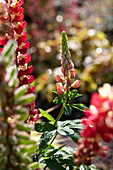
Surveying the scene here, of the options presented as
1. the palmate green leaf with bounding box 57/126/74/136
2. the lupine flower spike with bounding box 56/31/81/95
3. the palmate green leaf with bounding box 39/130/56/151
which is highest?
the lupine flower spike with bounding box 56/31/81/95

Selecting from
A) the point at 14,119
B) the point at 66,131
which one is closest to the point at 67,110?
the point at 66,131

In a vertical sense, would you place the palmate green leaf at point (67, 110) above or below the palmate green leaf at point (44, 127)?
above

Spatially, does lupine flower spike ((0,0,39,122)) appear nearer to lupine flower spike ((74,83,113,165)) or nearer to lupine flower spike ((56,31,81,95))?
lupine flower spike ((56,31,81,95))

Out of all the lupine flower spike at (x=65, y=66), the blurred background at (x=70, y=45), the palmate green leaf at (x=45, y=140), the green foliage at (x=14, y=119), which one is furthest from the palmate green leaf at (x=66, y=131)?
the blurred background at (x=70, y=45)

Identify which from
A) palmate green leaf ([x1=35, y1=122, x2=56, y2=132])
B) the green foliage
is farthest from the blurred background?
the green foliage

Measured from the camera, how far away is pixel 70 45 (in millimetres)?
4035

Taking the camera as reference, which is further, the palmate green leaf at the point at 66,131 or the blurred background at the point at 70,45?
the blurred background at the point at 70,45

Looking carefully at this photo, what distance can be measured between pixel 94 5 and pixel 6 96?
6437 millimetres

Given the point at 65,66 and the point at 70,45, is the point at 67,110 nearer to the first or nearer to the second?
the point at 65,66

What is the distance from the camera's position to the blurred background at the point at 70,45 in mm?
3529

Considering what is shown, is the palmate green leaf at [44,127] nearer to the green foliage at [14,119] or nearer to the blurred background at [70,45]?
the green foliage at [14,119]

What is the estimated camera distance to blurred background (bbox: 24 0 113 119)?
11.6 ft

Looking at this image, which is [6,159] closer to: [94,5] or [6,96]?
[6,96]

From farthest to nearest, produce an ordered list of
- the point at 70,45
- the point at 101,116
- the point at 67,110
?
the point at 70,45, the point at 67,110, the point at 101,116
